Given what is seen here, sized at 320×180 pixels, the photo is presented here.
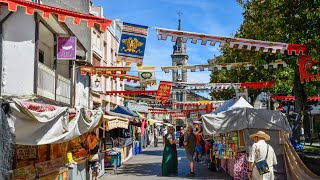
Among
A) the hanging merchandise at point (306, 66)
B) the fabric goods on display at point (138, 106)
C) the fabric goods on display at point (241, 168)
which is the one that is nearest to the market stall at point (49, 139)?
the fabric goods on display at point (241, 168)

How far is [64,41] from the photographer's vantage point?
16.2 metres

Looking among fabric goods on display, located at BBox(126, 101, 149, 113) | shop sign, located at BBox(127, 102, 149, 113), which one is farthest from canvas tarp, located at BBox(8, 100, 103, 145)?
shop sign, located at BBox(127, 102, 149, 113)

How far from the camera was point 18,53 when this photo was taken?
13070 mm

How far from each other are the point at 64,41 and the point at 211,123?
6292mm

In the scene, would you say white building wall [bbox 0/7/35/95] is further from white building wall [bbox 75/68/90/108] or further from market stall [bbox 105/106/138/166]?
white building wall [bbox 75/68/90/108]

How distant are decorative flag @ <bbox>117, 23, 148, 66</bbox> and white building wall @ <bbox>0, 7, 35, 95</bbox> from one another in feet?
9.35

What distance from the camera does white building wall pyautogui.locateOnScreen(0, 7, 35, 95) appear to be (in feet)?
42.4

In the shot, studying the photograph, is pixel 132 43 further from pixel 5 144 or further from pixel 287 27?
pixel 5 144

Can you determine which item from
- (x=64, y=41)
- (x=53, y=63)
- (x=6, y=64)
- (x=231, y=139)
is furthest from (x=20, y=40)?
(x=231, y=139)

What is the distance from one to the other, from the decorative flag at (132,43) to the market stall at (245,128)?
344 cm

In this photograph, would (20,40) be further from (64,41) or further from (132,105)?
(132,105)

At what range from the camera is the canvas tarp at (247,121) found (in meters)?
13.9

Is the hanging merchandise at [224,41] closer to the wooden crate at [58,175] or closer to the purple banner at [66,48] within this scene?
the wooden crate at [58,175]

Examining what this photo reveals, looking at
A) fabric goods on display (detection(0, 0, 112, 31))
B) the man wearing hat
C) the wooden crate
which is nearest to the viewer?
fabric goods on display (detection(0, 0, 112, 31))
